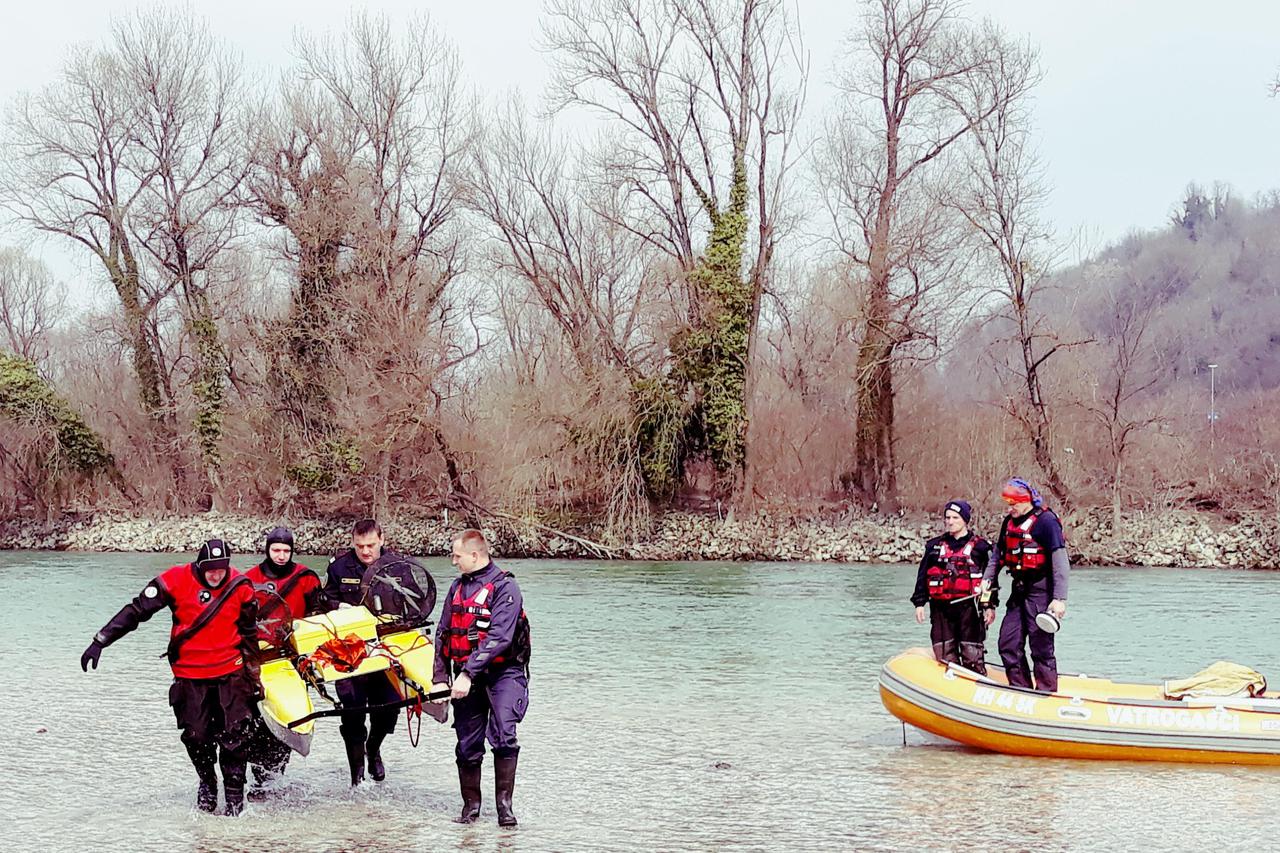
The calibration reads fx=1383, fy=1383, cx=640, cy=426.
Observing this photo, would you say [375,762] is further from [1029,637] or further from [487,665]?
[1029,637]

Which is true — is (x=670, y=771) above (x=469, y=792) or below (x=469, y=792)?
below

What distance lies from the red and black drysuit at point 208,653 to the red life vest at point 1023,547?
5592mm

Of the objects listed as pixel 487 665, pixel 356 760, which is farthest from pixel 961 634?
pixel 356 760

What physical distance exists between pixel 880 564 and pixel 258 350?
1821 cm

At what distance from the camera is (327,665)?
8.02 meters

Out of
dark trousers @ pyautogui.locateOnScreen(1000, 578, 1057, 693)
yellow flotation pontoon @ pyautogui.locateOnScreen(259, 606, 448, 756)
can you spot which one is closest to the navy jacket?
yellow flotation pontoon @ pyautogui.locateOnScreen(259, 606, 448, 756)

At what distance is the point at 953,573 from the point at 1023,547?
22.5 inches

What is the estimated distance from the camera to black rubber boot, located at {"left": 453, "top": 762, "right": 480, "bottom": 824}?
7703 mm

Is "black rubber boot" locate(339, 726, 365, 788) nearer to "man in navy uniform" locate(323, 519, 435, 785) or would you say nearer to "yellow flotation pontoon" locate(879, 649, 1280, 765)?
"man in navy uniform" locate(323, 519, 435, 785)

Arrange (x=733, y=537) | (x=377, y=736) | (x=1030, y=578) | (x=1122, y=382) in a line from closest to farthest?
(x=377, y=736) < (x=1030, y=578) < (x=1122, y=382) < (x=733, y=537)

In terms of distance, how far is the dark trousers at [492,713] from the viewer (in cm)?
757

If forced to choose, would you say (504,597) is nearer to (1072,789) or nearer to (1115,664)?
(1072,789)

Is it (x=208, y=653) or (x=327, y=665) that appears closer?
(x=208, y=653)

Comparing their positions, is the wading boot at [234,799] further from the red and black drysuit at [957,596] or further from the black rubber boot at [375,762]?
the red and black drysuit at [957,596]
